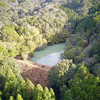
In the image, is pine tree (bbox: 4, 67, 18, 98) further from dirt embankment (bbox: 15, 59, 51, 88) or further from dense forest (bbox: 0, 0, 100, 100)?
dirt embankment (bbox: 15, 59, 51, 88)

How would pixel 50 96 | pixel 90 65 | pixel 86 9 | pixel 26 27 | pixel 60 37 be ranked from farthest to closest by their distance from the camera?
1. pixel 86 9
2. pixel 60 37
3. pixel 26 27
4. pixel 90 65
5. pixel 50 96

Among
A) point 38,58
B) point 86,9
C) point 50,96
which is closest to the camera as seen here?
point 50,96

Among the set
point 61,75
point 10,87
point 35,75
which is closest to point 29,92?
point 10,87

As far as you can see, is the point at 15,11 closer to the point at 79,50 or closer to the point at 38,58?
the point at 38,58

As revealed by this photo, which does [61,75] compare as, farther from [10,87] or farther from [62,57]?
[62,57]

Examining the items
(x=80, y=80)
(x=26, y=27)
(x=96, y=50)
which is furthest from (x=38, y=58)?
(x=80, y=80)

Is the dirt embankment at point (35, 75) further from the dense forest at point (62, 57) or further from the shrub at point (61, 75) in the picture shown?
the shrub at point (61, 75)

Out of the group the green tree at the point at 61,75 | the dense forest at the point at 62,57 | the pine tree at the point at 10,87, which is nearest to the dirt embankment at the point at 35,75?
the dense forest at the point at 62,57

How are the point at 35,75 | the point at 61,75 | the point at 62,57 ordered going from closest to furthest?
the point at 61,75, the point at 35,75, the point at 62,57

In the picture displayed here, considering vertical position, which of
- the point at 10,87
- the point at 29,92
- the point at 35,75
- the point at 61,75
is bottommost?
the point at 35,75
